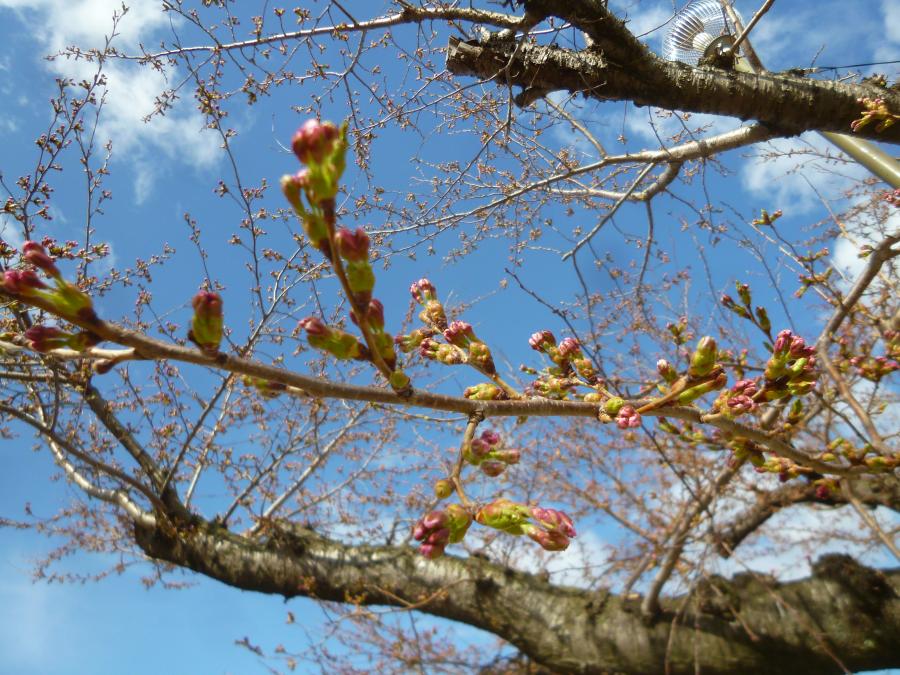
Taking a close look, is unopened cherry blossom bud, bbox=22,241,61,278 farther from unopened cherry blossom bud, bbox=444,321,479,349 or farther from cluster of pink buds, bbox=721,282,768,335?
cluster of pink buds, bbox=721,282,768,335

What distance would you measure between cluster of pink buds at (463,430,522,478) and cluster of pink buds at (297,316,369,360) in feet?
0.99

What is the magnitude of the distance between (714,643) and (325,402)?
373cm

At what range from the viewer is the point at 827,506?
216 inches

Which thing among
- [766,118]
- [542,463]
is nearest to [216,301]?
[766,118]

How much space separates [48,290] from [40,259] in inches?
2.1

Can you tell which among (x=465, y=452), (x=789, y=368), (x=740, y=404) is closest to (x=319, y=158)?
(x=465, y=452)

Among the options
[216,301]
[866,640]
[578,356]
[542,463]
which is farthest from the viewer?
[542,463]

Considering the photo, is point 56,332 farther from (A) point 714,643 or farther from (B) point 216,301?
(A) point 714,643

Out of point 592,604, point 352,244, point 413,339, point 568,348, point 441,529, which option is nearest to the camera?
point 352,244

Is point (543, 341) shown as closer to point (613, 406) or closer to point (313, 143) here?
point (613, 406)

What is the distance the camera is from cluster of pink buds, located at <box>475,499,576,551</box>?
1.07m

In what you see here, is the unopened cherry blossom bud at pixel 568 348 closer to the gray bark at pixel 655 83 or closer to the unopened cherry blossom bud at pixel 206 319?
the unopened cherry blossom bud at pixel 206 319

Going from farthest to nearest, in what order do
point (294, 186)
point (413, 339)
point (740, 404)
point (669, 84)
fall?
point (669, 84)
point (413, 339)
point (740, 404)
point (294, 186)

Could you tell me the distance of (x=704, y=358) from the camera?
4.06 ft
